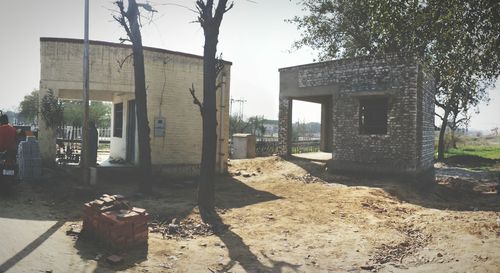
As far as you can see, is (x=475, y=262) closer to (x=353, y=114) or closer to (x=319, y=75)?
(x=353, y=114)

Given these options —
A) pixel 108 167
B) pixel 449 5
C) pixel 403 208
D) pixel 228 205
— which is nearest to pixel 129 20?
pixel 108 167

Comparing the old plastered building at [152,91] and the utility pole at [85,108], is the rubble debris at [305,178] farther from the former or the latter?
the utility pole at [85,108]

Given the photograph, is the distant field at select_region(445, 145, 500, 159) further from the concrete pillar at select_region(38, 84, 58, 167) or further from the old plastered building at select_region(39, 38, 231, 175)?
the concrete pillar at select_region(38, 84, 58, 167)

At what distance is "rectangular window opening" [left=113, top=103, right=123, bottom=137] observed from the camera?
16.0m

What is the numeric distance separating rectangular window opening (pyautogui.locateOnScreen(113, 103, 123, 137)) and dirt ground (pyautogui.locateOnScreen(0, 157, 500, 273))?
183 inches

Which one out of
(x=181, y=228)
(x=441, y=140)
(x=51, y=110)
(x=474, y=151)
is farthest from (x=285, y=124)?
(x=474, y=151)

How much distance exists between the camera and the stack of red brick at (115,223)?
19.4 ft

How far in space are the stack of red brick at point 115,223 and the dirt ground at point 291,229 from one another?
8.2 inches

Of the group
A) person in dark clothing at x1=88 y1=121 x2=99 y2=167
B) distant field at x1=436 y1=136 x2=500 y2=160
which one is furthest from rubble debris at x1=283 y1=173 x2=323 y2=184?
distant field at x1=436 y1=136 x2=500 y2=160

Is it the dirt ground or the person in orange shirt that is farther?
the person in orange shirt

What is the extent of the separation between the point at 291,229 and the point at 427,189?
333 inches

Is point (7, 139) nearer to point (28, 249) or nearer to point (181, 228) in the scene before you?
point (28, 249)

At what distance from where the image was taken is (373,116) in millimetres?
14109

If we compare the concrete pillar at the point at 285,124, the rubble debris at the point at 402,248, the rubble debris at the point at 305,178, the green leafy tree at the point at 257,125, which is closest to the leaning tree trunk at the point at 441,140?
the green leafy tree at the point at 257,125
